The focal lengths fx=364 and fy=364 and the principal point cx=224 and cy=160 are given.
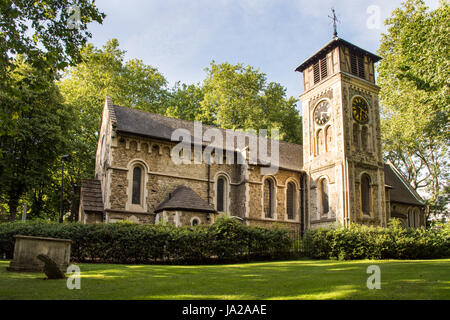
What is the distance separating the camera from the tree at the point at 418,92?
22141 mm

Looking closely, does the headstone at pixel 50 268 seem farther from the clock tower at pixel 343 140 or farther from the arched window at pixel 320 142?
the arched window at pixel 320 142

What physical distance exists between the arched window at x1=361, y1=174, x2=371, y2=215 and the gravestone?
21021 mm

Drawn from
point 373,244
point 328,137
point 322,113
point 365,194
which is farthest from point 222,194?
point 373,244

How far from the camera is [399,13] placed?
30.9m

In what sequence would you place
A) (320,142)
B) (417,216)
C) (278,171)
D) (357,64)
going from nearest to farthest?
(278,171) < (357,64) < (320,142) < (417,216)

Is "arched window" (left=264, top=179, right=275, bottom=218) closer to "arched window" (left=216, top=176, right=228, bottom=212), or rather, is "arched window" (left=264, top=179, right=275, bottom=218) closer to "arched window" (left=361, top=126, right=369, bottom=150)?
"arched window" (left=216, top=176, right=228, bottom=212)

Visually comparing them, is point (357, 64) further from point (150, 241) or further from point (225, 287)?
point (225, 287)

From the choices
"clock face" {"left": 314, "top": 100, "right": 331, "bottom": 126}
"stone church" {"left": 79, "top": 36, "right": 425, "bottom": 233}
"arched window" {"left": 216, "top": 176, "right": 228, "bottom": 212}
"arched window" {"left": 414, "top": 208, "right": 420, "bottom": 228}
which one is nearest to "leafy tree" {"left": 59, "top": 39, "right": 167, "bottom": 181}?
"stone church" {"left": 79, "top": 36, "right": 425, "bottom": 233}

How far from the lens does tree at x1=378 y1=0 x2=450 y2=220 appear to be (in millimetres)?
22141

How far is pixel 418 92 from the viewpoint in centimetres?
2953

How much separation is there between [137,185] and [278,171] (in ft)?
35.4

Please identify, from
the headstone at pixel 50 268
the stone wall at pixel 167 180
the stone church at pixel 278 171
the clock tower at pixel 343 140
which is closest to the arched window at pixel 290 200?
the stone church at pixel 278 171

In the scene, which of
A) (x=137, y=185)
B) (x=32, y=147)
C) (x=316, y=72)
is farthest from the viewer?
(x=316, y=72)
